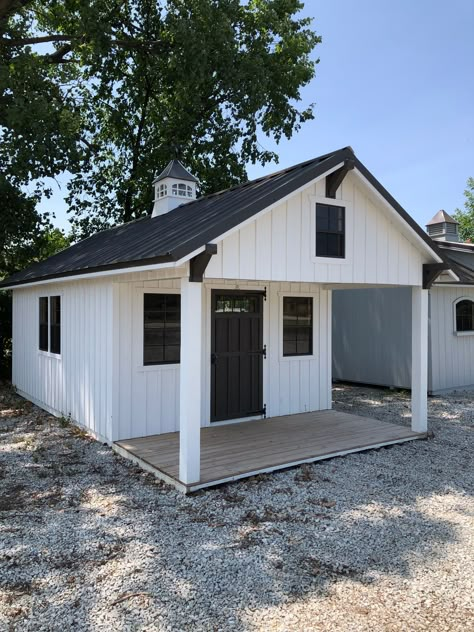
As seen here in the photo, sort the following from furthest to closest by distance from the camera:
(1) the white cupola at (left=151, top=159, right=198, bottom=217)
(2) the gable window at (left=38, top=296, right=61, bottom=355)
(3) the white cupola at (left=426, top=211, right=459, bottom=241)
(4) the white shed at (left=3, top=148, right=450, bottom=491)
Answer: (3) the white cupola at (left=426, top=211, right=459, bottom=241)
(1) the white cupola at (left=151, top=159, right=198, bottom=217)
(2) the gable window at (left=38, top=296, right=61, bottom=355)
(4) the white shed at (left=3, top=148, right=450, bottom=491)

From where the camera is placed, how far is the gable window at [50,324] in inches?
335

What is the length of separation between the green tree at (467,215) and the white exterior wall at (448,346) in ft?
104

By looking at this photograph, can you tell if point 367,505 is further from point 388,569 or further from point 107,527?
point 107,527

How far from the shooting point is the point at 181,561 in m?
3.56

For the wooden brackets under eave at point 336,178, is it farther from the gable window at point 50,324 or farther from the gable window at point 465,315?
the gable window at point 465,315

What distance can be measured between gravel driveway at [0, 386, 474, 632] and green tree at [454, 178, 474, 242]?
38.7 m

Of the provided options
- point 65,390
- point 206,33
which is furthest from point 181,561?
point 206,33

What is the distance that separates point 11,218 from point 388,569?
45.5 ft

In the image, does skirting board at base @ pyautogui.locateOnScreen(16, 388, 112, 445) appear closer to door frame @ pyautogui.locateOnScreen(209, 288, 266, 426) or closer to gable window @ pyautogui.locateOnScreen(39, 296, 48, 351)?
gable window @ pyautogui.locateOnScreen(39, 296, 48, 351)

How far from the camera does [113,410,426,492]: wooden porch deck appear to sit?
5.38 metres

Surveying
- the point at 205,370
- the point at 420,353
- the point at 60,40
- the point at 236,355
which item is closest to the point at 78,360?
the point at 205,370

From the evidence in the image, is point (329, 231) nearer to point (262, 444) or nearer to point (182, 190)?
point (262, 444)

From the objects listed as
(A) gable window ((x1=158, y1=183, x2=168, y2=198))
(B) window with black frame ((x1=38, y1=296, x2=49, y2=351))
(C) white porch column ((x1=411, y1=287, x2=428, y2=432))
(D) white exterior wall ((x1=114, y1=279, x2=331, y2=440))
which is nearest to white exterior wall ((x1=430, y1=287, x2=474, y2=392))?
(D) white exterior wall ((x1=114, y1=279, x2=331, y2=440))

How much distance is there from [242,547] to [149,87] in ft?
53.1
